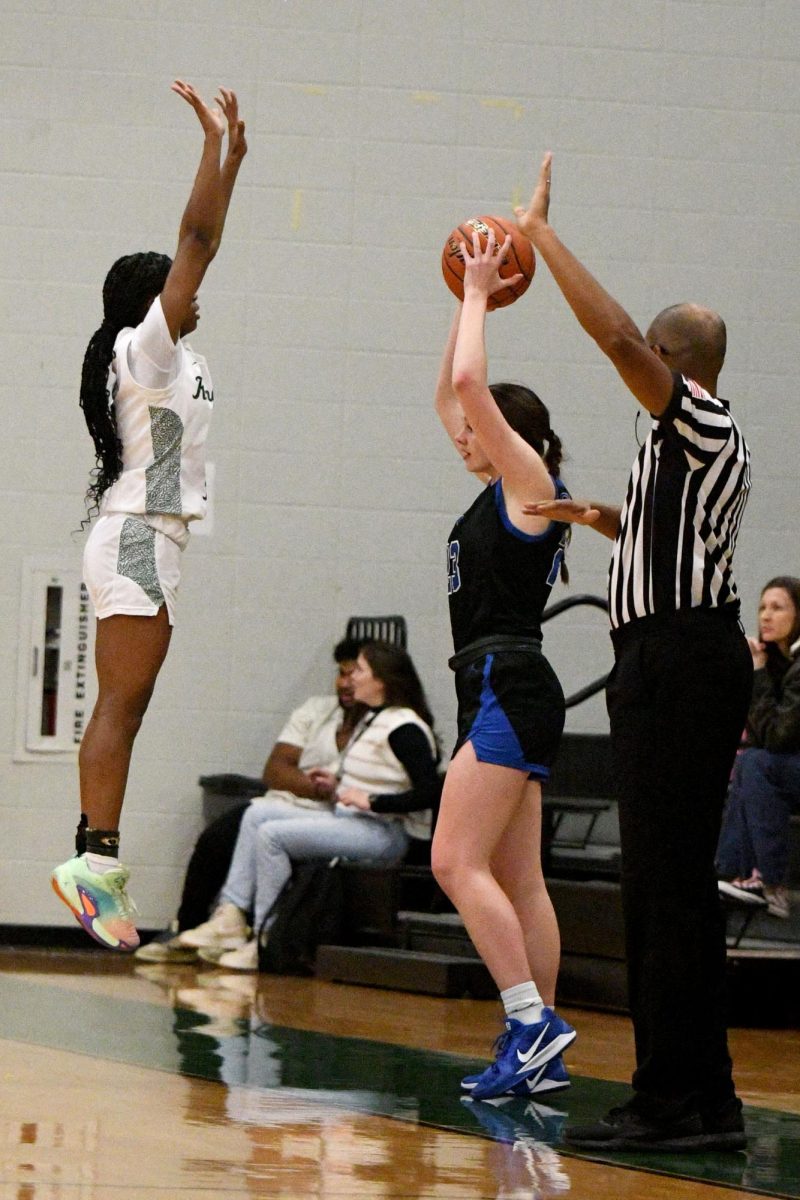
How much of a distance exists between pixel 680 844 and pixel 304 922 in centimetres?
383

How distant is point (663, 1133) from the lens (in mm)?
3281

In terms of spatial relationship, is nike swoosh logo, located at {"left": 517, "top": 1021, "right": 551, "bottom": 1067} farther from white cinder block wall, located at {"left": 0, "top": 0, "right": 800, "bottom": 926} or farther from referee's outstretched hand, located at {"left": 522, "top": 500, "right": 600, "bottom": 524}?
white cinder block wall, located at {"left": 0, "top": 0, "right": 800, "bottom": 926}

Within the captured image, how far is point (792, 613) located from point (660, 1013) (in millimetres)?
3373

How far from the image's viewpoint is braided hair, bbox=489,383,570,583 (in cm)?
411

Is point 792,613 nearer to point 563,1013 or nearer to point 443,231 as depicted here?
point 563,1013

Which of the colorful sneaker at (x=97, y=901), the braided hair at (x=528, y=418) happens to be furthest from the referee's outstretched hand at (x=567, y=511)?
the colorful sneaker at (x=97, y=901)

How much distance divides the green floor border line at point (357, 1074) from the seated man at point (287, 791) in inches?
66.0

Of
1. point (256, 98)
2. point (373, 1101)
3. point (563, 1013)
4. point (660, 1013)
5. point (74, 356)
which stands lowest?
point (563, 1013)

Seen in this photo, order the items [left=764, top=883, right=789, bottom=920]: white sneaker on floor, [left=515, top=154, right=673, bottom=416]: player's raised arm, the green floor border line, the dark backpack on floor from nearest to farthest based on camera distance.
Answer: [left=515, top=154, right=673, bottom=416]: player's raised arm
the green floor border line
[left=764, top=883, right=789, bottom=920]: white sneaker on floor
the dark backpack on floor

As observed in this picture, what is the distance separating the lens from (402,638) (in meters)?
7.70

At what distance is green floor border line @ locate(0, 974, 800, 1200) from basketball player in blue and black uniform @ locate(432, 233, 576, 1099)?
149mm

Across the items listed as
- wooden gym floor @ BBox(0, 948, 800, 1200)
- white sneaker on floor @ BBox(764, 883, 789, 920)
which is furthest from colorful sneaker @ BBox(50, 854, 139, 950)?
white sneaker on floor @ BBox(764, 883, 789, 920)

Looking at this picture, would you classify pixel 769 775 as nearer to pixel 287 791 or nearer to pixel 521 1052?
pixel 287 791

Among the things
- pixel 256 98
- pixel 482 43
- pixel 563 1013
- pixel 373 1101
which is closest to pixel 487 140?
pixel 482 43
